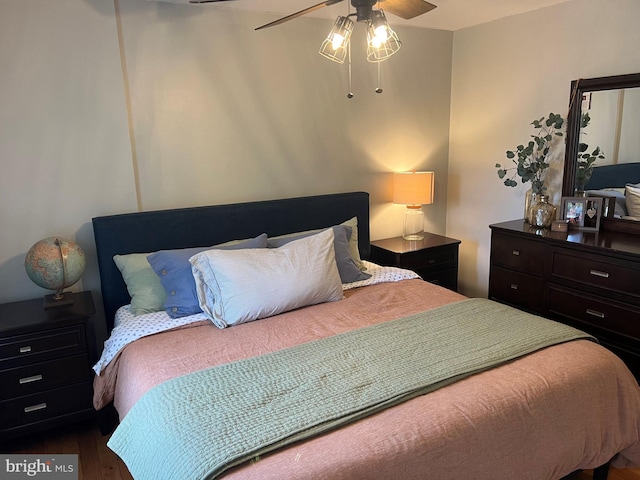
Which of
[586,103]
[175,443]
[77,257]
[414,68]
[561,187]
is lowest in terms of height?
[175,443]

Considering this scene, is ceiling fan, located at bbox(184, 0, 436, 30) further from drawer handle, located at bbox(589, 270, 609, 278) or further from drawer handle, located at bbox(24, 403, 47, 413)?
drawer handle, located at bbox(24, 403, 47, 413)

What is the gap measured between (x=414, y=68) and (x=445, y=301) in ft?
6.93

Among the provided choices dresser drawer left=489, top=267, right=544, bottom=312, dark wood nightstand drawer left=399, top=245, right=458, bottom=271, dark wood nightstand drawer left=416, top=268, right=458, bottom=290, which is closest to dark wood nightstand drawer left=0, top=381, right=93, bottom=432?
dark wood nightstand drawer left=399, top=245, right=458, bottom=271

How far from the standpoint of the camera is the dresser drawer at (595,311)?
266 cm

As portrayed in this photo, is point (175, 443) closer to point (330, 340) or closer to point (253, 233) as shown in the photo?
point (330, 340)

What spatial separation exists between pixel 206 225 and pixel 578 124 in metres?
2.55

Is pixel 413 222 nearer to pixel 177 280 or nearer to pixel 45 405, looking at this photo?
pixel 177 280

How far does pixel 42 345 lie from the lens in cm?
244

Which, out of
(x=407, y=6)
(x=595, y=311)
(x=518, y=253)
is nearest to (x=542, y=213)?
(x=518, y=253)

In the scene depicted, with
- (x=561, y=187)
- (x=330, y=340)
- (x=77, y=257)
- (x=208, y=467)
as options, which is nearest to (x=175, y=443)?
(x=208, y=467)

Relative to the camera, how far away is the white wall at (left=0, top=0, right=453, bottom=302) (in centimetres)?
267

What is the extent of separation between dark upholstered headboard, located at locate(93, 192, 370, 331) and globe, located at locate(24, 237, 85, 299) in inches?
7.8

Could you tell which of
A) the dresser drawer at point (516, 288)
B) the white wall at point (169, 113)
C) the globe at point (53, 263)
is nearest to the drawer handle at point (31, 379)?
the globe at point (53, 263)

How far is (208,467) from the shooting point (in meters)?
1.40
